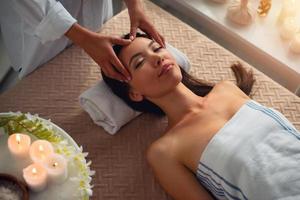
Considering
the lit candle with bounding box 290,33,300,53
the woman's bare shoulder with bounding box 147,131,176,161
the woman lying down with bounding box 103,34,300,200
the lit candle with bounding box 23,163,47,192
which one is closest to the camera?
the lit candle with bounding box 23,163,47,192

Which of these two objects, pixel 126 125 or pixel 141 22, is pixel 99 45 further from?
pixel 126 125

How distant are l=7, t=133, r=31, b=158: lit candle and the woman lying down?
0.42m

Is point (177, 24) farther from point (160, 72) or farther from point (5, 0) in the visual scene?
point (5, 0)

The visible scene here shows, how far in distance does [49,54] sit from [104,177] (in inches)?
24.0

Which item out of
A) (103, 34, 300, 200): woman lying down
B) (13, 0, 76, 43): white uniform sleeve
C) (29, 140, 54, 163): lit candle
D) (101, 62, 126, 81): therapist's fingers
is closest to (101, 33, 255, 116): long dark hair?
(103, 34, 300, 200): woman lying down

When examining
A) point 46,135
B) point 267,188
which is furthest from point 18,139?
point 267,188

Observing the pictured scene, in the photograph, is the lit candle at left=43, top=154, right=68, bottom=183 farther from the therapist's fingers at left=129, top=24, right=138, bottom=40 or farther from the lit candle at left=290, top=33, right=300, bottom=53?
the lit candle at left=290, top=33, right=300, bottom=53

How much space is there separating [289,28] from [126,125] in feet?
3.43

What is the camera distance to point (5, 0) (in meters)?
1.61

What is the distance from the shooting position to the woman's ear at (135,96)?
157 cm

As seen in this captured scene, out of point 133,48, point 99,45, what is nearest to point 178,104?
point 133,48

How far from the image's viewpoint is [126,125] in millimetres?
1651

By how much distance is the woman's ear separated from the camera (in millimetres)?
1569

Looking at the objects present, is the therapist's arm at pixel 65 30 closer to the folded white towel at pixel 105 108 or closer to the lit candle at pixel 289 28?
the folded white towel at pixel 105 108
